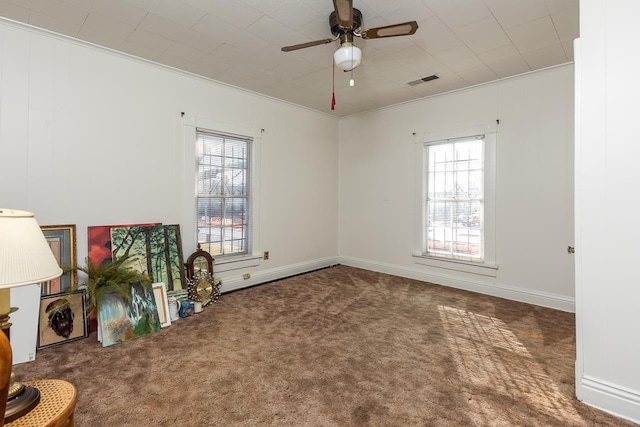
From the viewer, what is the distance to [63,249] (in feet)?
9.55

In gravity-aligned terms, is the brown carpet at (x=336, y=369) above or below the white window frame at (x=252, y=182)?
below

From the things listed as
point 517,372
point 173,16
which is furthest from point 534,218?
point 173,16

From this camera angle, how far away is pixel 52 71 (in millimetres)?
2861

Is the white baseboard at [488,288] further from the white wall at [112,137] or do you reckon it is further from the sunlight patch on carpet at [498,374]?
the white wall at [112,137]

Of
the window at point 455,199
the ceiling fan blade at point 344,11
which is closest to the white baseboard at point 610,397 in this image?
the window at point 455,199

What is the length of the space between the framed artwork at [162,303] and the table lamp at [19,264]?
6.36 ft

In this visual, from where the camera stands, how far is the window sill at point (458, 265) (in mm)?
4074

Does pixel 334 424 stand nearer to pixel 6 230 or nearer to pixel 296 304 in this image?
pixel 6 230

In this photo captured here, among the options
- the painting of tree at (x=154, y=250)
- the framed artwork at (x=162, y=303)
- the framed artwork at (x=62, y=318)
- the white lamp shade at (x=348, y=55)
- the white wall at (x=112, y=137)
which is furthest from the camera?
the painting of tree at (x=154, y=250)

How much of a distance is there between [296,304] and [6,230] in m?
2.87

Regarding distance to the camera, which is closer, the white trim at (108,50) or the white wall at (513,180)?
the white trim at (108,50)

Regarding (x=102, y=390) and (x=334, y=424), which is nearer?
(x=334, y=424)

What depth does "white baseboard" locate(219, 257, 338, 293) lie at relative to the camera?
4176 mm

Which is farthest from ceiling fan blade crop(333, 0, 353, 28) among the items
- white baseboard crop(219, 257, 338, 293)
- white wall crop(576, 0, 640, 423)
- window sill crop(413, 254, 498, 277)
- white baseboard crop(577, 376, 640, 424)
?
window sill crop(413, 254, 498, 277)
